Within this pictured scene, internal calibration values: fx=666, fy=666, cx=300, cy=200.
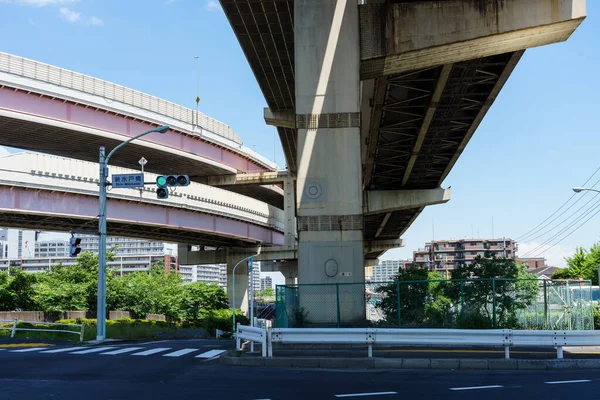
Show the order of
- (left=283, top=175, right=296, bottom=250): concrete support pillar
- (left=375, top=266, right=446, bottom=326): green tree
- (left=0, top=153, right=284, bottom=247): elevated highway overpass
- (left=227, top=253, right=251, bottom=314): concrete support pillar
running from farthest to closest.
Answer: (left=227, top=253, right=251, bottom=314): concrete support pillar < (left=283, top=175, right=296, bottom=250): concrete support pillar < (left=0, top=153, right=284, bottom=247): elevated highway overpass < (left=375, top=266, right=446, bottom=326): green tree

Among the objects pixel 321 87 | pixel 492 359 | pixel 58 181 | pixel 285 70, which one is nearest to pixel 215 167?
pixel 58 181

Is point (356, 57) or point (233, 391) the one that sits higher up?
point (356, 57)

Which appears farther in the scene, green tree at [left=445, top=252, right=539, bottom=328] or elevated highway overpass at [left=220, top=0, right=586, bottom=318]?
elevated highway overpass at [left=220, top=0, right=586, bottom=318]

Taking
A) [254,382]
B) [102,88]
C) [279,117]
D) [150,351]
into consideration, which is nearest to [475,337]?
[254,382]

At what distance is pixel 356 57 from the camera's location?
23516 millimetres

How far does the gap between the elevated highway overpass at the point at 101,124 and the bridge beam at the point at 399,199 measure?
14.3 metres

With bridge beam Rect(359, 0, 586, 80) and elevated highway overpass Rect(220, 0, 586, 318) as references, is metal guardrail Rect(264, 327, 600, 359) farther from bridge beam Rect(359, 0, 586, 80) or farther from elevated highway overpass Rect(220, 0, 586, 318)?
bridge beam Rect(359, 0, 586, 80)

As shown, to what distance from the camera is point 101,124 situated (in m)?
47.0

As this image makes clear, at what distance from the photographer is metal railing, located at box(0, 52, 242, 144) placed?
41.5 m

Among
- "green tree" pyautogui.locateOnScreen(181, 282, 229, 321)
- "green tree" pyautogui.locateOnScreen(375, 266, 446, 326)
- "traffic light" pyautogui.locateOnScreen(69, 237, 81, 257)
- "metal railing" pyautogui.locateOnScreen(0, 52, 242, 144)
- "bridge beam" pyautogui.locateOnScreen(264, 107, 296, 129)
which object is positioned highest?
"metal railing" pyautogui.locateOnScreen(0, 52, 242, 144)

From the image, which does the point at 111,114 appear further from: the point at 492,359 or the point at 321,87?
the point at 492,359

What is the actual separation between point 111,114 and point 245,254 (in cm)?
2754

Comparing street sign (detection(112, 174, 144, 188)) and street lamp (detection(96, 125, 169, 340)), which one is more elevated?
street sign (detection(112, 174, 144, 188))

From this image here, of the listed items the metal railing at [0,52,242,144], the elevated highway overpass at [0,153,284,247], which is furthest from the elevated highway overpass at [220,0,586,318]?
the metal railing at [0,52,242,144]
